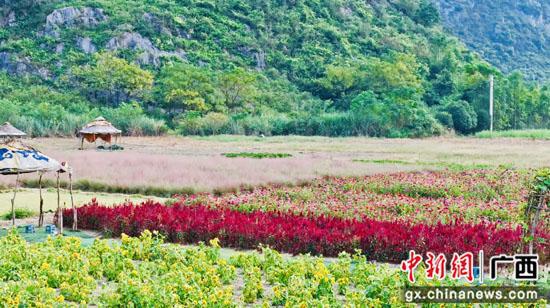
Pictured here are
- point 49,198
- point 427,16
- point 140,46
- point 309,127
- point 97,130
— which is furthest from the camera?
point 427,16

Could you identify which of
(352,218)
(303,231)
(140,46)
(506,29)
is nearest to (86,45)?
(140,46)

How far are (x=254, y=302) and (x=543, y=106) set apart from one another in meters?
72.6

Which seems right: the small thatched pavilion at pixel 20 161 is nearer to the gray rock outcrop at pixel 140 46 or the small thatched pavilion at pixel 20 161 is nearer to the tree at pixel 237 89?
the tree at pixel 237 89

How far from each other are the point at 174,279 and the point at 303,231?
4209mm

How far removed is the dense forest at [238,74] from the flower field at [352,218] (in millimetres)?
39460

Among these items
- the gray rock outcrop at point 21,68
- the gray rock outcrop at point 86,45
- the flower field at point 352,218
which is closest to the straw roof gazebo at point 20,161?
the flower field at point 352,218

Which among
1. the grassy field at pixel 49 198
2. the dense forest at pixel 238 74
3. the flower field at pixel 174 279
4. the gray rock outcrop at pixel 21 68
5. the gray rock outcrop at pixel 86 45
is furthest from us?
the gray rock outcrop at pixel 86 45

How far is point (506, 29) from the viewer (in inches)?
5674

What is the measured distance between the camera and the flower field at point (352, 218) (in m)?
13.2

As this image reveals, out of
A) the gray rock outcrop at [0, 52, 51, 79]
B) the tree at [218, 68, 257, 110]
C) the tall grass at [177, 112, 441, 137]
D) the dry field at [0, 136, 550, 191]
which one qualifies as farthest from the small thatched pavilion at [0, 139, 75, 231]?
the gray rock outcrop at [0, 52, 51, 79]

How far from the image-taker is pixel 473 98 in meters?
74.4

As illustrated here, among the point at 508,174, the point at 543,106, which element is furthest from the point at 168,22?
the point at 508,174

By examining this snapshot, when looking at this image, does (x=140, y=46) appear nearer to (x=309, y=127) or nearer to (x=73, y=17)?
(x=73, y=17)

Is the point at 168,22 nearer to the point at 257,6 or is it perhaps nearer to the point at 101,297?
the point at 257,6
